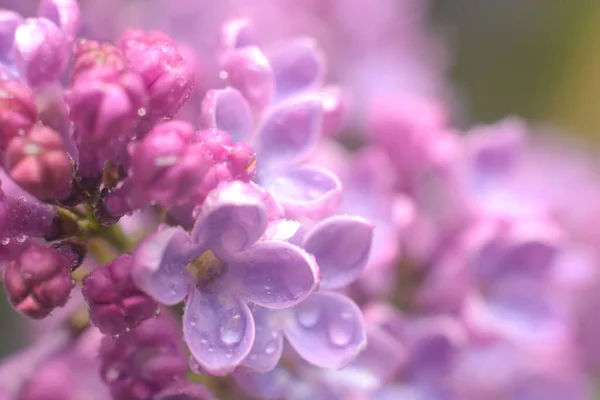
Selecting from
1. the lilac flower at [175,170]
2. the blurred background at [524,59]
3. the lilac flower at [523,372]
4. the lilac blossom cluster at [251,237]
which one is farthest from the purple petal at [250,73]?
the blurred background at [524,59]

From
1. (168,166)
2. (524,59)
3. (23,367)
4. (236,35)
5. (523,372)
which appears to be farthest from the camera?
(524,59)

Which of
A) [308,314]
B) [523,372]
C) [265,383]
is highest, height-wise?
[523,372]

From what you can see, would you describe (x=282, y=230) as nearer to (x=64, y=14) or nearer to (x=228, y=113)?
(x=228, y=113)

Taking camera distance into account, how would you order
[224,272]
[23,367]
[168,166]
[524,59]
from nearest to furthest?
1. [168,166]
2. [224,272]
3. [23,367]
4. [524,59]

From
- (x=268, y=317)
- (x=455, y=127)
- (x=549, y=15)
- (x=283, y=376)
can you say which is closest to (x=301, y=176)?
(x=268, y=317)

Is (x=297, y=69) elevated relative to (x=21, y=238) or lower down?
elevated

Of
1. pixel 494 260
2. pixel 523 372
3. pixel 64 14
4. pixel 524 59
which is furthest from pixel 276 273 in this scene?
pixel 524 59

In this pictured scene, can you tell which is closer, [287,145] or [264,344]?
[264,344]
